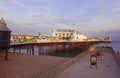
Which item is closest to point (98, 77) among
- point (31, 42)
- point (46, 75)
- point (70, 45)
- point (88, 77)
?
point (88, 77)

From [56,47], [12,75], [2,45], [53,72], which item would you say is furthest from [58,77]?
[56,47]

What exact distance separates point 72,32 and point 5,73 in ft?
280

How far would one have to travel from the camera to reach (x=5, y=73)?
1495 cm

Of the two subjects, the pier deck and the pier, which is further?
the pier

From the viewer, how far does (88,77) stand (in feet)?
57.6

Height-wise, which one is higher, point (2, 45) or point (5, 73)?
point (2, 45)

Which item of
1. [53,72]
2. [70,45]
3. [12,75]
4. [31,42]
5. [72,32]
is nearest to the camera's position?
[12,75]

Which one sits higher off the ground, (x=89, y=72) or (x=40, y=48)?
(x=40, y=48)

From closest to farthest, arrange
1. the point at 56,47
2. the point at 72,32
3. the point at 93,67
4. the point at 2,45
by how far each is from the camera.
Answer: the point at 2,45 → the point at 93,67 → the point at 56,47 → the point at 72,32

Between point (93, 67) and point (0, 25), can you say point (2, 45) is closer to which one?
point (0, 25)

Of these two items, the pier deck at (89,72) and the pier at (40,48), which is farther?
the pier at (40,48)

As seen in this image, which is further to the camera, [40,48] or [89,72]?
[40,48]

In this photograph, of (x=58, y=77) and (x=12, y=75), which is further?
(x=58, y=77)

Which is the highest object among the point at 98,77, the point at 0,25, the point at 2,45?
the point at 0,25
